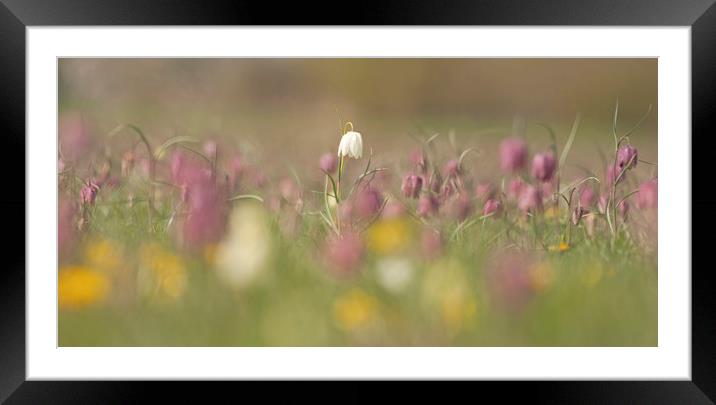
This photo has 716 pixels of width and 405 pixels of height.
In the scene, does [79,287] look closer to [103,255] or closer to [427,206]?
[103,255]

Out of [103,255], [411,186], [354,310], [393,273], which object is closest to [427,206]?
[411,186]

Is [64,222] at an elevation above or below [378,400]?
above

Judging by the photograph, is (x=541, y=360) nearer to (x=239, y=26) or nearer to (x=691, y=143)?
(x=691, y=143)

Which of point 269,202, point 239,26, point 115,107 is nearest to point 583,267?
point 269,202

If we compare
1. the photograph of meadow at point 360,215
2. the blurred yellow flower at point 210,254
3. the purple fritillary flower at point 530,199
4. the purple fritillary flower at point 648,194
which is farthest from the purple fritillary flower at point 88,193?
the purple fritillary flower at point 648,194

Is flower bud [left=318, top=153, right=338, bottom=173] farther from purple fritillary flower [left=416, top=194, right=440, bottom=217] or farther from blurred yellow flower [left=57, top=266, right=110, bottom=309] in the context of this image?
blurred yellow flower [left=57, top=266, right=110, bottom=309]

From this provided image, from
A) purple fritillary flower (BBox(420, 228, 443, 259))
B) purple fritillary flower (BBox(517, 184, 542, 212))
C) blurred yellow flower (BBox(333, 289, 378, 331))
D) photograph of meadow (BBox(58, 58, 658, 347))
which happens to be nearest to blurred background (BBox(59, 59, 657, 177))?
photograph of meadow (BBox(58, 58, 658, 347))

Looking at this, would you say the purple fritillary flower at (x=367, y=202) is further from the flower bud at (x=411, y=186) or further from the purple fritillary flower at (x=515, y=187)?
the purple fritillary flower at (x=515, y=187)
